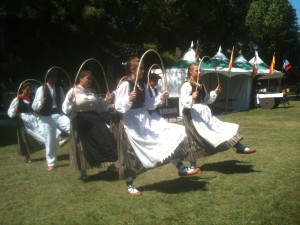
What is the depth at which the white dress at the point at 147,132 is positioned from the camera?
215 inches

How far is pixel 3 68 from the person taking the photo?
18.3m

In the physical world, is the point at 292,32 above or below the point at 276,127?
above

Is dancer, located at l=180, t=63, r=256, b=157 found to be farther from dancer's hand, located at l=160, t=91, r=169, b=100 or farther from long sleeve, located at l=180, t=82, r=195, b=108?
dancer's hand, located at l=160, t=91, r=169, b=100

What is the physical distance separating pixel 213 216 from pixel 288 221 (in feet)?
2.58

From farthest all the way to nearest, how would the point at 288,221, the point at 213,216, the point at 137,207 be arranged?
the point at 137,207 → the point at 213,216 → the point at 288,221

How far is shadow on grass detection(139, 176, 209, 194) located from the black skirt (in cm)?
83

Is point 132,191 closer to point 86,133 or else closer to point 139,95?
point 139,95

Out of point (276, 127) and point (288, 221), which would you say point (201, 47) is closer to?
point (276, 127)

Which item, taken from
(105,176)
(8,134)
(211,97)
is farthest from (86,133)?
(8,134)

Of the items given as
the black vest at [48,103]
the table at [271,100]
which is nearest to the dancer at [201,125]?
the black vest at [48,103]

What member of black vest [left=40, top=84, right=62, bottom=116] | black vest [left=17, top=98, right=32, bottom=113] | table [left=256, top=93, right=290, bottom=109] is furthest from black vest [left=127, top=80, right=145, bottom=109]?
table [left=256, top=93, right=290, bottom=109]

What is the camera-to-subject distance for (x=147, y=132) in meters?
5.73

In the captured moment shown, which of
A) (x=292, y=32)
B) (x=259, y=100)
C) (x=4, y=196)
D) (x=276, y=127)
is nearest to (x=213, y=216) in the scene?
(x=4, y=196)

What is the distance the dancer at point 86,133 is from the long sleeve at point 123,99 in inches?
45.9
